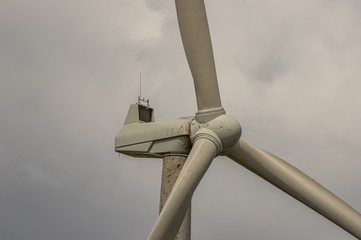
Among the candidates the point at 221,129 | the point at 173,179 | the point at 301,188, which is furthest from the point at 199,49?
the point at 301,188

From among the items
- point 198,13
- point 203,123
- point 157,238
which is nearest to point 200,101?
point 203,123

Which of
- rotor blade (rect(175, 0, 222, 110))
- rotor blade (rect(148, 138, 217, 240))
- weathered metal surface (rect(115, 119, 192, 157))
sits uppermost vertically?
rotor blade (rect(175, 0, 222, 110))

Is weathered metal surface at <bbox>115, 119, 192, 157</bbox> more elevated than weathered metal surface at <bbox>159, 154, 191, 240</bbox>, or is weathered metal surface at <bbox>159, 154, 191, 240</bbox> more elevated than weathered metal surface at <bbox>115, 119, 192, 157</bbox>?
weathered metal surface at <bbox>115, 119, 192, 157</bbox>

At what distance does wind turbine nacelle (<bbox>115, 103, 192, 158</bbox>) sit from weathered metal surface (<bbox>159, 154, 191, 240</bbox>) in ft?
0.91

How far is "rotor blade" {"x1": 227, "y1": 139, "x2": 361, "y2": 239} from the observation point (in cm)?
3497

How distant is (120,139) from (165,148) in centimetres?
223

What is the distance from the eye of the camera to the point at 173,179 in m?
33.1

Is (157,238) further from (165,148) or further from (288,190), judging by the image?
(288,190)

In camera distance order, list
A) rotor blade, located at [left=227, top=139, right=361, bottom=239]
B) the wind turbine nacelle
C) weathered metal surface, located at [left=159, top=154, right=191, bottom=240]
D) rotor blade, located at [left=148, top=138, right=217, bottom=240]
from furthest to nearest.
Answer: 1. rotor blade, located at [left=227, top=139, right=361, bottom=239]
2. the wind turbine nacelle
3. weathered metal surface, located at [left=159, top=154, right=191, bottom=240]
4. rotor blade, located at [left=148, top=138, right=217, bottom=240]

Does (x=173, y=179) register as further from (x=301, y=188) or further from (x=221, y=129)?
(x=301, y=188)

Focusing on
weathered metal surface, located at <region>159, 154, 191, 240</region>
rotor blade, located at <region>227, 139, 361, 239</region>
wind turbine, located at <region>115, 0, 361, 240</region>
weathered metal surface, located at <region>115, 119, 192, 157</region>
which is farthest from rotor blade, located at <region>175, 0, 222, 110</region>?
rotor blade, located at <region>227, 139, 361, 239</region>

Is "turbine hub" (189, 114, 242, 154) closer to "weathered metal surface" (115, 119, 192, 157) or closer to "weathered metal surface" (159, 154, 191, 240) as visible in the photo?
"weathered metal surface" (115, 119, 192, 157)

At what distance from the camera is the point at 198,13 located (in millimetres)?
32094

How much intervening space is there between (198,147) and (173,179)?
1925 millimetres
